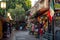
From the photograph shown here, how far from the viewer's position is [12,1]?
1889 inches

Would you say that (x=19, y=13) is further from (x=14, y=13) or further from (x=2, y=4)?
(x=2, y=4)

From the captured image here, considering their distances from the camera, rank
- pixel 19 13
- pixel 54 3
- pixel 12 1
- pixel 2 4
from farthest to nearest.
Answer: pixel 19 13 → pixel 12 1 → pixel 2 4 → pixel 54 3

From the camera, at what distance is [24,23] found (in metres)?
65.4

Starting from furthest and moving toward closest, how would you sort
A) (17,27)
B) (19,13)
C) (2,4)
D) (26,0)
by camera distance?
(17,27), (19,13), (26,0), (2,4)

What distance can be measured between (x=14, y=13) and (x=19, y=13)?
1841 millimetres

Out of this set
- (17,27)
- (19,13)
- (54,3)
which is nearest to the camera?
(54,3)

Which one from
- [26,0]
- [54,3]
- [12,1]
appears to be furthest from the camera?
[26,0]

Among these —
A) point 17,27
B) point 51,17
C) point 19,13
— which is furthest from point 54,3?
point 17,27

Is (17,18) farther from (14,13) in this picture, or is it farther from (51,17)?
(51,17)

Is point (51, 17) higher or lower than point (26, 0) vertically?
lower

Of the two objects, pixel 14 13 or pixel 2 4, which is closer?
pixel 2 4

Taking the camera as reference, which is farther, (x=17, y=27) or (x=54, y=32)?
(x=17, y=27)

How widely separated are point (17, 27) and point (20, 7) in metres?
8.83

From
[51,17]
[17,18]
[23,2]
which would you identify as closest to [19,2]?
[23,2]
